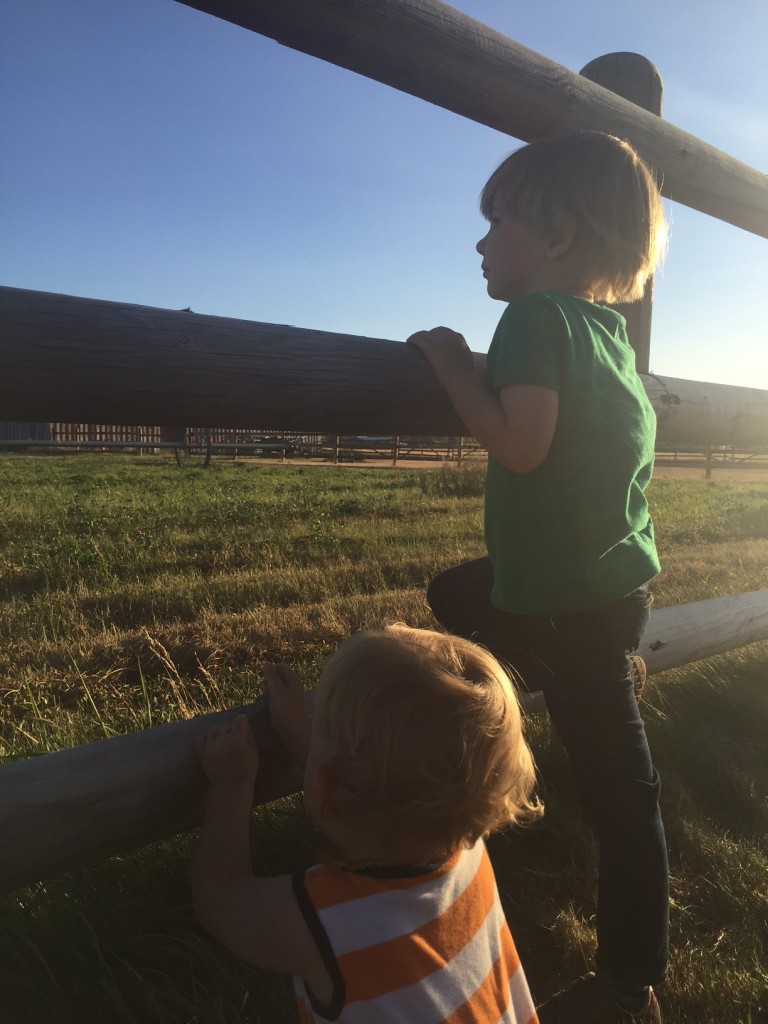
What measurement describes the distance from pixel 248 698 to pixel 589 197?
2.11 meters

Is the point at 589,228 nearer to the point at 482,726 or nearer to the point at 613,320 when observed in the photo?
the point at 613,320

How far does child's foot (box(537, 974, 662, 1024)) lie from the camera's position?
1596 mm

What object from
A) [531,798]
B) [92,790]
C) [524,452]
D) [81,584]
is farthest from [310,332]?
[81,584]

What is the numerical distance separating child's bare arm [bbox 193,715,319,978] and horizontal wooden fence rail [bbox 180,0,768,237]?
5.05 feet

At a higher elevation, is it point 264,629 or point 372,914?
point 372,914

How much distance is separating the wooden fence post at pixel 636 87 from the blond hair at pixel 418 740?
6.17 ft

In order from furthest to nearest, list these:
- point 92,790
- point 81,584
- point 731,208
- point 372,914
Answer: point 81,584, point 731,208, point 92,790, point 372,914

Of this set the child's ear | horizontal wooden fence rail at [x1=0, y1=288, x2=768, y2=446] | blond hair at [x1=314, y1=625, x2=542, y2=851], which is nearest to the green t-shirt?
the child's ear

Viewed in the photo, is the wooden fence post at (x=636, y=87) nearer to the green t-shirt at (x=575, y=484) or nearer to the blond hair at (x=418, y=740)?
the green t-shirt at (x=575, y=484)

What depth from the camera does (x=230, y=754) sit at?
4.79ft

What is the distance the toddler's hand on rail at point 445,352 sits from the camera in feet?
5.19

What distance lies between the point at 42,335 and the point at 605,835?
4.72 feet

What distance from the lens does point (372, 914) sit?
3.73 ft

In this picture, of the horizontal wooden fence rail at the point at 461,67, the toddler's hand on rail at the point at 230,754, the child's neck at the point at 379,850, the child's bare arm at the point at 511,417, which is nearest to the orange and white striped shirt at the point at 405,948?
the child's neck at the point at 379,850
